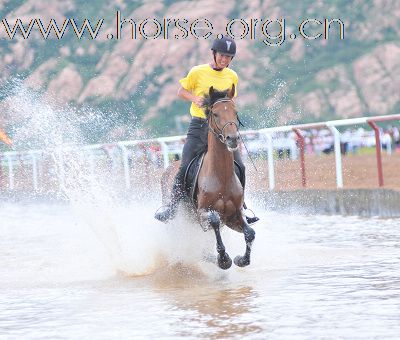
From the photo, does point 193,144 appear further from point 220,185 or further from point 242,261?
point 242,261

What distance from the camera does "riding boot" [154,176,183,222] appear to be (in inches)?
476

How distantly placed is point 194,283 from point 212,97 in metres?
1.75

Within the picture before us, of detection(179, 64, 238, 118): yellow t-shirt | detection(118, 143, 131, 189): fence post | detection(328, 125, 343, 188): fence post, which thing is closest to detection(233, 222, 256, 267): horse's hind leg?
detection(179, 64, 238, 118): yellow t-shirt

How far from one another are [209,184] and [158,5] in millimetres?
91613

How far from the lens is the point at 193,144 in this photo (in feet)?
40.0

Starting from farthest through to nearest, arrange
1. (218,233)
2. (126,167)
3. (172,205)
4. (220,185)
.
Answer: (126,167), (172,205), (220,185), (218,233)

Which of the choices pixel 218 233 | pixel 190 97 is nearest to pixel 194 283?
pixel 218 233

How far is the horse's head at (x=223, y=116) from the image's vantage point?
10922 millimetres

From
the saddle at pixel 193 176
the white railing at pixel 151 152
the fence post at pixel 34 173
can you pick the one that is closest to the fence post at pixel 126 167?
the white railing at pixel 151 152

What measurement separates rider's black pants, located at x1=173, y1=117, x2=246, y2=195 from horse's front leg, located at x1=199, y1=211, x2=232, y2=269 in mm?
866

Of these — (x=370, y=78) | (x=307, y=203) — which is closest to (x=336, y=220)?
(x=307, y=203)

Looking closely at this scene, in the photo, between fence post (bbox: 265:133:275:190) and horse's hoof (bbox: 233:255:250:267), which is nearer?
horse's hoof (bbox: 233:255:250:267)

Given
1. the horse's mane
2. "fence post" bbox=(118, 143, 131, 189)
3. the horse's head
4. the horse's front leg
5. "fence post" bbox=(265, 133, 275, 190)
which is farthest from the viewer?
"fence post" bbox=(118, 143, 131, 189)

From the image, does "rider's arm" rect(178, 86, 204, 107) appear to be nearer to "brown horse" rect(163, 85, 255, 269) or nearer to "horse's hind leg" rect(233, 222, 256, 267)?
"brown horse" rect(163, 85, 255, 269)
